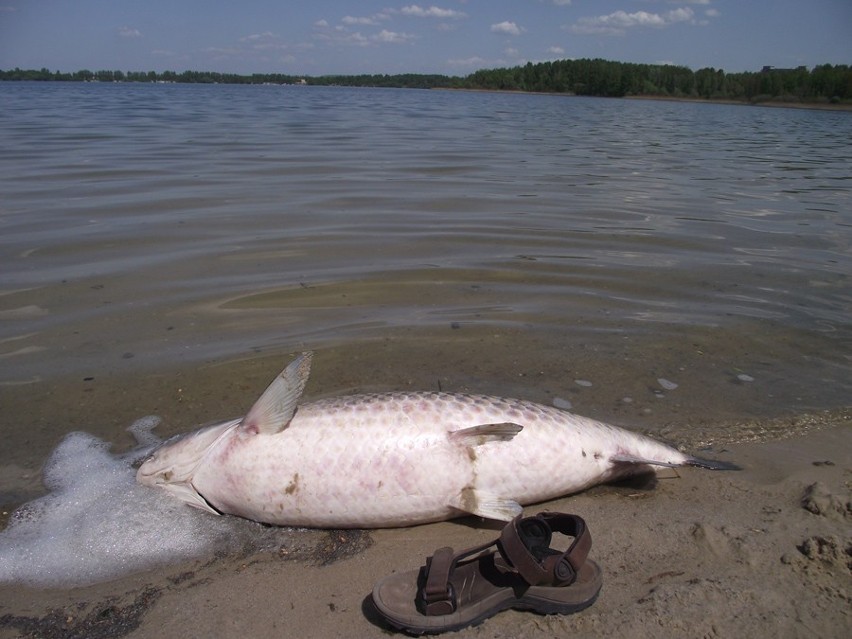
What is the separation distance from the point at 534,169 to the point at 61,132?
1356cm

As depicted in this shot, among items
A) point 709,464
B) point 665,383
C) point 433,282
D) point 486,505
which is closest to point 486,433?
point 486,505

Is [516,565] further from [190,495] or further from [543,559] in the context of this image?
[190,495]

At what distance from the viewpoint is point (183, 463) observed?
3.19 metres

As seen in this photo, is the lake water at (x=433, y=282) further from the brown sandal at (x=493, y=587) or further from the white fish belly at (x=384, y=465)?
the brown sandal at (x=493, y=587)

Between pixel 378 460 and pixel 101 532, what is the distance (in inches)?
50.8

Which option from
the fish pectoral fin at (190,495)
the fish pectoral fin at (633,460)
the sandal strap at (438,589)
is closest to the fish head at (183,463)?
the fish pectoral fin at (190,495)

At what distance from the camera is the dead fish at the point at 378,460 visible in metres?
2.92

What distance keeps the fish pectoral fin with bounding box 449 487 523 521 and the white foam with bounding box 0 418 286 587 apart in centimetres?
97

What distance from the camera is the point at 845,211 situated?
36.2 ft

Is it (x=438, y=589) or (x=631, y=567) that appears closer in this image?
(x=438, y=589)

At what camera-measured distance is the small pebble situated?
4527 millimetres

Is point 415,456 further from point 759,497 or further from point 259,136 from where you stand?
point 259,136

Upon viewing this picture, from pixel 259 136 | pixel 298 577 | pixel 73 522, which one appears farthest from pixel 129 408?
pixel 259 136

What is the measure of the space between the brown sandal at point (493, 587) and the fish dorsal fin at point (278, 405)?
0.91 m
